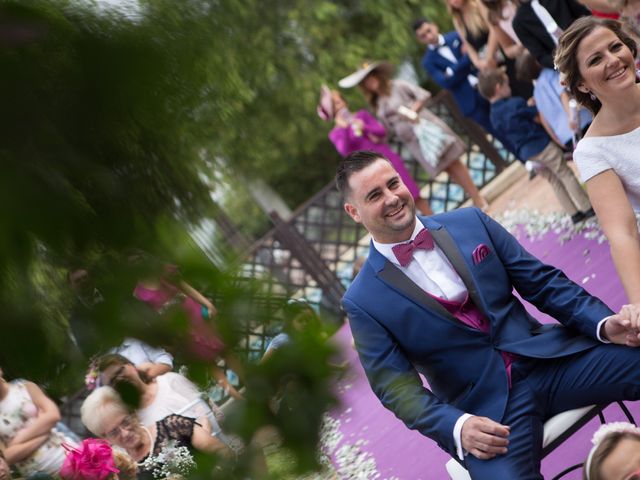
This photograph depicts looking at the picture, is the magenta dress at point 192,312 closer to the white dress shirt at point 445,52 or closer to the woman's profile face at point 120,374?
the woman's profile face at point 120,374

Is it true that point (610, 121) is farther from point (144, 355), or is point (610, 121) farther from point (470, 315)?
point (144, 355)

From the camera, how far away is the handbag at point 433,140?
9594 millimetres

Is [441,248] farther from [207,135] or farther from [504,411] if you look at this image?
[207,135]

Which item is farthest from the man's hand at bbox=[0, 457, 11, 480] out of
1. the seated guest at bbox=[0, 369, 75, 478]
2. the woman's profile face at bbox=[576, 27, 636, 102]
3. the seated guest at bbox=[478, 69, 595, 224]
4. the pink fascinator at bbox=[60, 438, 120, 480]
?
the seated guest at bbox=[478, 69, 595, 224]

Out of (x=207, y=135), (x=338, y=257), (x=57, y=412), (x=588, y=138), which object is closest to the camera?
(x=207, y=135)

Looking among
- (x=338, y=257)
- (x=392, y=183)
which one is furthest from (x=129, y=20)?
(x=338, y=257)

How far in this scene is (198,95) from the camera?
1.07 meters

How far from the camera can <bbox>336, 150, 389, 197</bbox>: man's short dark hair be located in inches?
147

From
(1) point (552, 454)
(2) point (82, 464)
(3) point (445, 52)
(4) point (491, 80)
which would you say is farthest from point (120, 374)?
(3) point (445, 52)

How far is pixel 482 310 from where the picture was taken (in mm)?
3654

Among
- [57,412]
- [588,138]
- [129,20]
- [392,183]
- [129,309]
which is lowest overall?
[588,138]

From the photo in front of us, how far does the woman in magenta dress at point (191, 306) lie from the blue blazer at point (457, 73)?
8213 millimetres

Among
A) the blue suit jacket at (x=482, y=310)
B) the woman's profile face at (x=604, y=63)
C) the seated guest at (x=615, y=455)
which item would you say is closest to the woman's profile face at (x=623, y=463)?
the seated guest at (x=615, y=455)

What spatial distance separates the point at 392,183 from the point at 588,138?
0.89 metres
